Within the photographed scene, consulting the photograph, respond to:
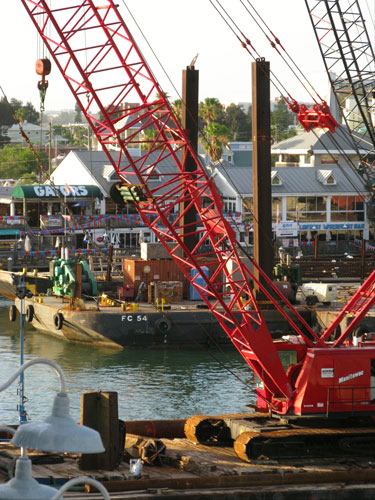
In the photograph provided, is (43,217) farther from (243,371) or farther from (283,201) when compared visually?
(243,371)

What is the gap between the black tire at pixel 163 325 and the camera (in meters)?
53.8

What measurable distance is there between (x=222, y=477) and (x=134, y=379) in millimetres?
22301

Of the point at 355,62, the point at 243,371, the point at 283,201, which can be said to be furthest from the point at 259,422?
the point at 283,201

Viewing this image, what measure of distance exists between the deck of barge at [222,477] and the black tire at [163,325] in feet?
88.1

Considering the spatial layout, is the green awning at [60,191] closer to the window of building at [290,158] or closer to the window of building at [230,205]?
the window of building at [230,205]

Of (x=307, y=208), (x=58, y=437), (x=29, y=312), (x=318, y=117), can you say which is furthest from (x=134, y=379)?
(x=307, y=208)

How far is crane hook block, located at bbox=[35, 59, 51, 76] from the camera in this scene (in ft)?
121

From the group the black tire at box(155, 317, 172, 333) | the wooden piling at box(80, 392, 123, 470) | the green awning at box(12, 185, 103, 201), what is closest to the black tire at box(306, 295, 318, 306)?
the black tire at box(155, 317, 172, 333)

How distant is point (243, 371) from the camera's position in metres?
49.2

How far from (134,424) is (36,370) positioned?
1812 cm

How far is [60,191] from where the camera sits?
98125 mm

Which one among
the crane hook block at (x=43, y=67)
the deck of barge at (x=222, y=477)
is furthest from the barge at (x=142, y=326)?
the deck of barge at (x=222, y=477)

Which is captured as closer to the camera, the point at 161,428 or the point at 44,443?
the point at 44,443

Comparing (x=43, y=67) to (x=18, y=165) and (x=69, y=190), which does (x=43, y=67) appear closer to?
(x=69, y=190)
